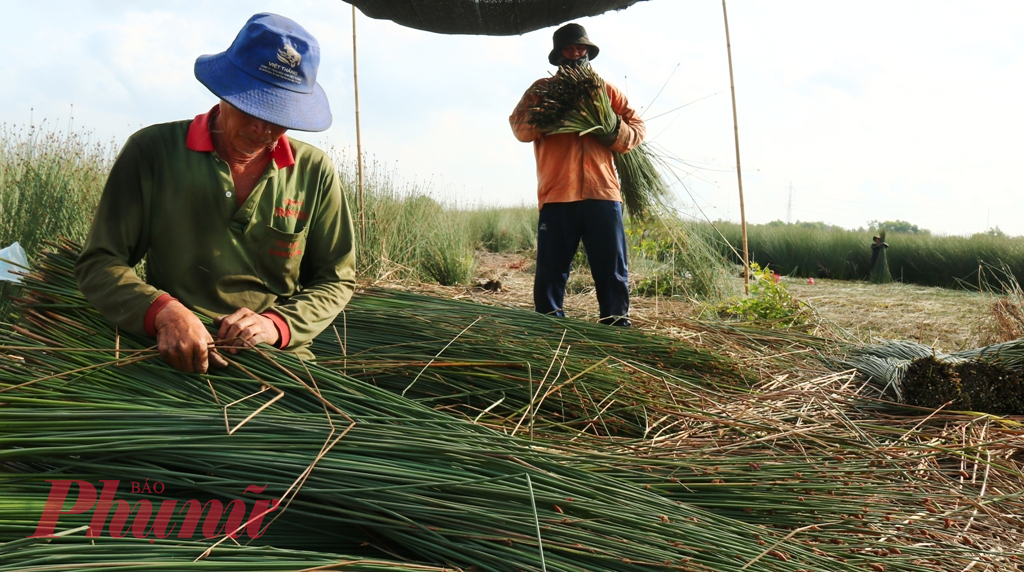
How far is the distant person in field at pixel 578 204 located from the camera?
3.91 m

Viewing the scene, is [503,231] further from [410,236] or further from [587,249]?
[587,249]

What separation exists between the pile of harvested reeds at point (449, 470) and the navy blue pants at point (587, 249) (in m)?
1.68

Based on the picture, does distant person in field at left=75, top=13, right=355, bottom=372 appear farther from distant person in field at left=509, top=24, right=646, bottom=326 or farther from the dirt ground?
distant person in field at left=509, top=24, right=646, bottom=326

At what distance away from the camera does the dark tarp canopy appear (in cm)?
282

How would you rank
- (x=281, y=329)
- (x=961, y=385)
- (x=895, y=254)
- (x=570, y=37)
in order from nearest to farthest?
(x=281, y=329)
(x=961, y=385)
(x=570, y=37)
(x=895, y=254)

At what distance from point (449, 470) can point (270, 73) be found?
107 centimetres

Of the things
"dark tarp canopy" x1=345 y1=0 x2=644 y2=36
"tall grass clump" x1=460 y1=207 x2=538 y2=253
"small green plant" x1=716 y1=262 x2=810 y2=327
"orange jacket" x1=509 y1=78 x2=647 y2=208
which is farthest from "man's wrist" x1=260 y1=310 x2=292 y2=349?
"tall grass clump" x1=460 y1=207 x2=538 y2=253

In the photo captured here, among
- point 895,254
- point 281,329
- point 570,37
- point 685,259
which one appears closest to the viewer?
point 281,329

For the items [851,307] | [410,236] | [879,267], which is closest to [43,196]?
[410,236]

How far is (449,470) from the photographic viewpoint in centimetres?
139

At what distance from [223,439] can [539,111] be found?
2.95 m

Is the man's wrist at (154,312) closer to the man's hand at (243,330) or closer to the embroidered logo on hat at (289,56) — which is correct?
the man's hand at (243,330)

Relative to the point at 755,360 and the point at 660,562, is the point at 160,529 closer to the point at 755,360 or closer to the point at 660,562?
the point at 660,562

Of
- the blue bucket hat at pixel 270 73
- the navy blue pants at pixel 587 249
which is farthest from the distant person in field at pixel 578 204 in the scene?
the blue bucket hat at pixel 270 73
